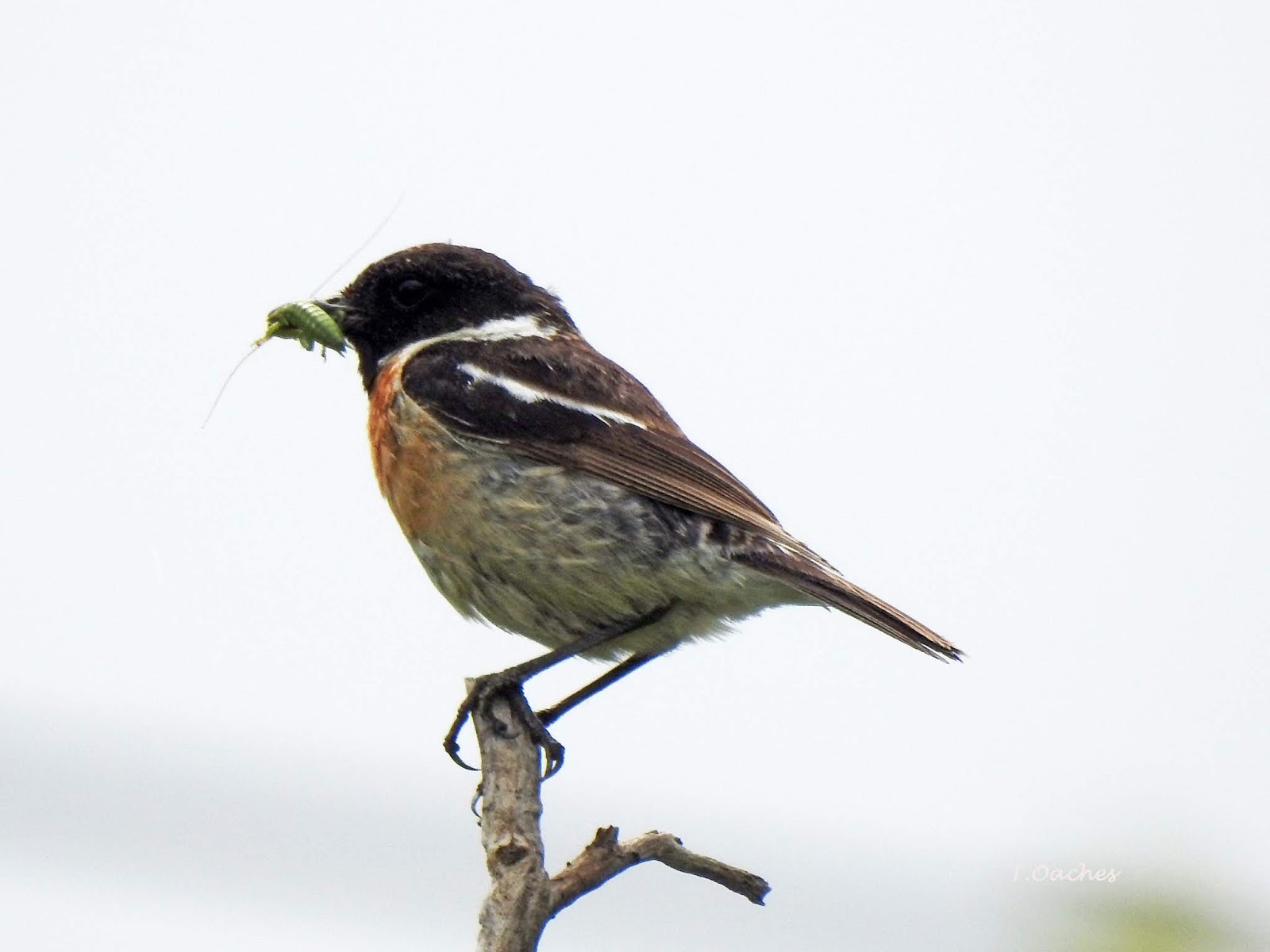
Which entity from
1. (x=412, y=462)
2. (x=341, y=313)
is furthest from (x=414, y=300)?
(x=412, y=462)

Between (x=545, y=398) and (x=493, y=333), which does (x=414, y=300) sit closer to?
(x=493, y=333)

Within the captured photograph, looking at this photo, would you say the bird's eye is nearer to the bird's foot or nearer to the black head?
the black head

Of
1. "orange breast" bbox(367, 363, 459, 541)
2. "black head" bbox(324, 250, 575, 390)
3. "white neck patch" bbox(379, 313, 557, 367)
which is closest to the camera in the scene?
"orange breast" bbox(367, 363, 459, 541)

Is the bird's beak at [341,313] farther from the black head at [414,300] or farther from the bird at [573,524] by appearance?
the bird at [573,524]

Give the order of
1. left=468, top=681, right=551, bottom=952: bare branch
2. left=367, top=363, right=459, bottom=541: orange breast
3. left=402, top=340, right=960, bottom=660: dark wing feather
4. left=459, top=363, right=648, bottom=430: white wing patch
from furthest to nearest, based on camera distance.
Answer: left=459, top=363, right=648, bottom=430: white wing patch, left=367, top=363, right=459, bottom=541: orange breast, left=402, top=340, right=960, bottom=660: dark wing feather, left=468, top=681, right=551, bottom=952: bare branch

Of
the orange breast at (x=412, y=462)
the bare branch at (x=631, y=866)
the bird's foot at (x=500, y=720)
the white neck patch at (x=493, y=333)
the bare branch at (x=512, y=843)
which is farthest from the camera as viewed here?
the white neck patch at (x=493, y=333)

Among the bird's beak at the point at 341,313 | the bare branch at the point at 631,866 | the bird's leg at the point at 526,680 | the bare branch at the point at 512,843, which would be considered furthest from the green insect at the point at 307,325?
the bare branch at the point at 631,866

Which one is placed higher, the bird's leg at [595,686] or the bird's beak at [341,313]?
the bird's beak at [341,313]

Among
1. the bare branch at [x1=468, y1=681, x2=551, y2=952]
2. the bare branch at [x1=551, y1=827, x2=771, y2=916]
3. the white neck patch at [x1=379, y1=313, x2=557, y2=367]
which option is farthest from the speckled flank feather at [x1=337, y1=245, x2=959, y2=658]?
the bare branch at [x1=551, y1=827, x2=771, y2=916]

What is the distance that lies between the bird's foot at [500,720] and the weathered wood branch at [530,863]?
0.54 metres

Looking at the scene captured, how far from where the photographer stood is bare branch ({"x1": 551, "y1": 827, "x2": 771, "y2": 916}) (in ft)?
11.1

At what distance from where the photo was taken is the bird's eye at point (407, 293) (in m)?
6.05

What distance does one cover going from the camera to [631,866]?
3.50 meters

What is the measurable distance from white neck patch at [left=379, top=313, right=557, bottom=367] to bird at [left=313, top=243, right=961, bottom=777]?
0.22 metres
